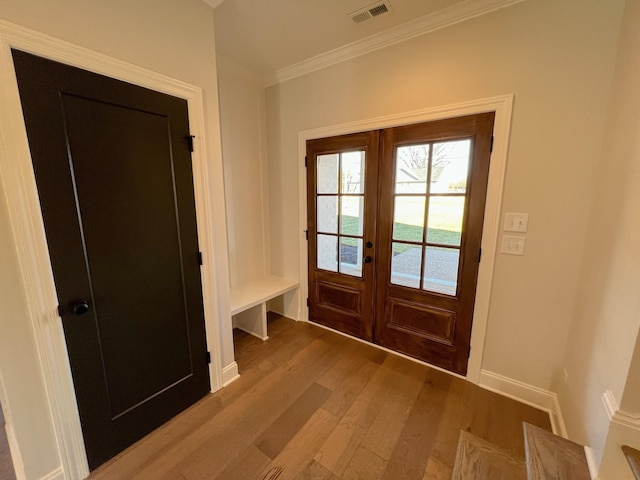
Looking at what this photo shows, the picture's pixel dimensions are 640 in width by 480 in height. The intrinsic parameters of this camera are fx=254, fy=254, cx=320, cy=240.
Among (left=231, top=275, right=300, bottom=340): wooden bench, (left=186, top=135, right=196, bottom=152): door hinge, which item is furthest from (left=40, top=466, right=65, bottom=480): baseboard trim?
(left=186, top=135, right=196, bottom=152): door hinge

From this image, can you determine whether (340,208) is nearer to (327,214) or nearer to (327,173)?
(327,214)

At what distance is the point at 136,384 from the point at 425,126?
264 centimetres

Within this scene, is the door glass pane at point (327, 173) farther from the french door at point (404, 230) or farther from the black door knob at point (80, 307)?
the black door knob at point (80, 307)

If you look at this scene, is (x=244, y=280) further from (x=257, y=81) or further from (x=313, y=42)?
(x=313, y=42)

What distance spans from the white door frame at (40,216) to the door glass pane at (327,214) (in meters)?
1.51

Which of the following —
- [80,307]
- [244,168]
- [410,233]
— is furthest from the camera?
[244,168]

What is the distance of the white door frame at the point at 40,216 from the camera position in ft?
3.37

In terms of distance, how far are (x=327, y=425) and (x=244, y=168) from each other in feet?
8.00

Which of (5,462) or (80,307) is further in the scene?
(5,462)

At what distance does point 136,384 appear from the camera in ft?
4.99

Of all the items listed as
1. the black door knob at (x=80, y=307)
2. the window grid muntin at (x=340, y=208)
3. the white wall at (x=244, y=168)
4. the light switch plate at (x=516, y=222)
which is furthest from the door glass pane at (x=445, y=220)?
the black door knob at (x=80, y=307)

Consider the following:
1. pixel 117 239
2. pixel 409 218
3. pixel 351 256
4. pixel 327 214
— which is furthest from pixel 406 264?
pixel 117 239

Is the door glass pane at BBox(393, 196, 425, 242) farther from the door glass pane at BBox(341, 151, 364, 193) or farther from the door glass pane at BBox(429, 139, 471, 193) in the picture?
the door glass pane at BBox(341, 151, 364, 193)

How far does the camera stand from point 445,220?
6.57 feet
